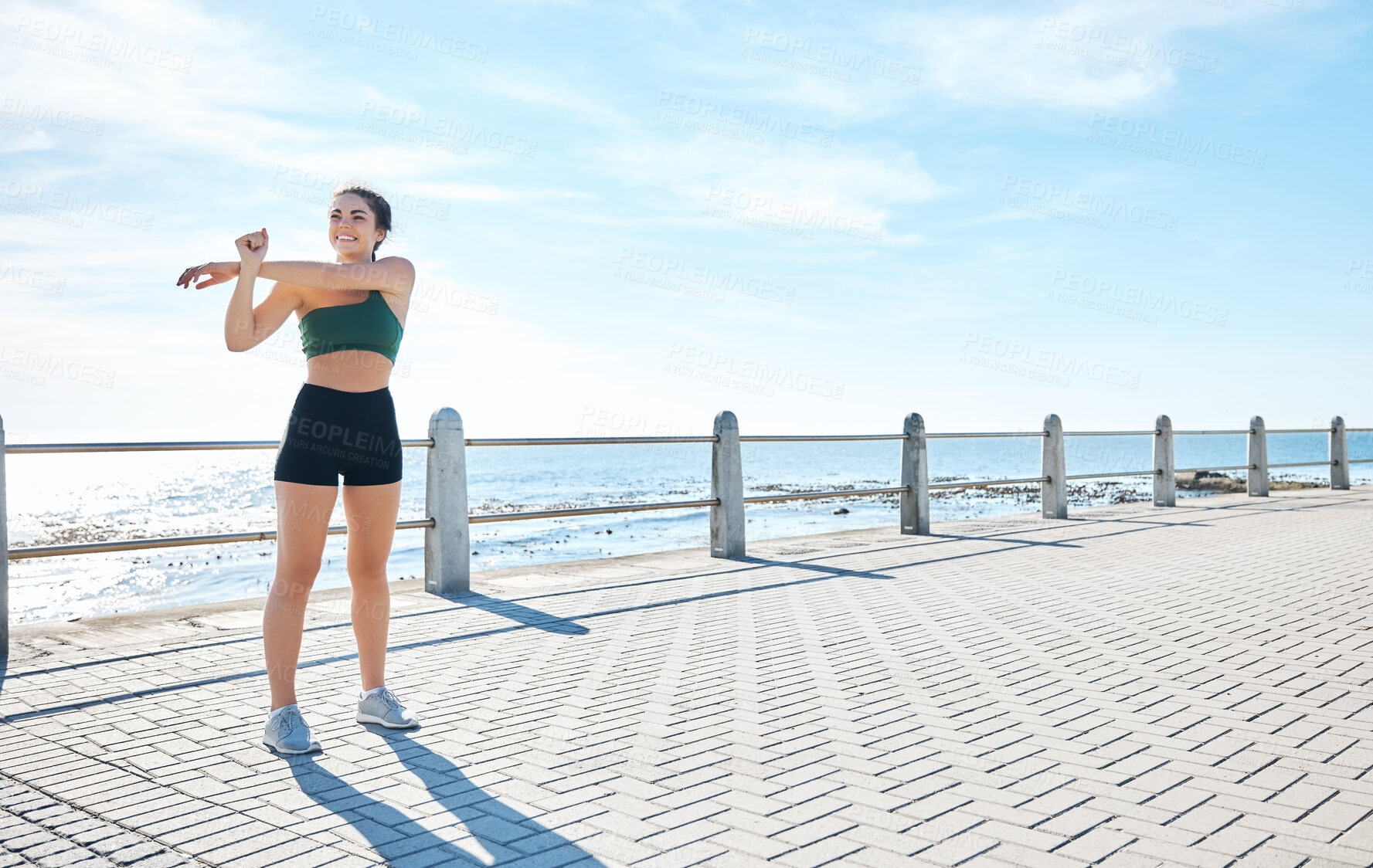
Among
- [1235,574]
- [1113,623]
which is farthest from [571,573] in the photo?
[1235,574]

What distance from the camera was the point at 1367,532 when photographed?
37.8 ft

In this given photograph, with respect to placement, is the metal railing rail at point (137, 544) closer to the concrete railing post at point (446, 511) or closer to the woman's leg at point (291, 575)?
the concrete railing post at point (446, 511)

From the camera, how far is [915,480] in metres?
11.5

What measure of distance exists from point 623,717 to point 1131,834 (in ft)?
6.44

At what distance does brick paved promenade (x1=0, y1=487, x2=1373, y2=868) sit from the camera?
2.76m

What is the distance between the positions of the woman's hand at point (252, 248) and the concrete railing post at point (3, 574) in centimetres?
304

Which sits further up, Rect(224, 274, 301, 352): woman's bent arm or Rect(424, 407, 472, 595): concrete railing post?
Rect(224, 274, 301, 352): woman's bent arm

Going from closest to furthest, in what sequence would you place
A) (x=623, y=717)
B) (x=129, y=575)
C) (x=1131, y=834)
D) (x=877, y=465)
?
(x=1131, y=834) → (x=623, y=717) → (x=129, y=575) → (x=877, y=465)

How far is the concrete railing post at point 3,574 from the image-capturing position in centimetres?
530

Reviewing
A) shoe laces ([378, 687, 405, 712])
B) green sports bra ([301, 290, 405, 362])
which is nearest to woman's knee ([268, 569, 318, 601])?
shoe laces ([378, 687, 405, 712])

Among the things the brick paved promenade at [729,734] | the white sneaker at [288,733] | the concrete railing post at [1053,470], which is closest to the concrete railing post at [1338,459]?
the concrete railing post at [1053,470]

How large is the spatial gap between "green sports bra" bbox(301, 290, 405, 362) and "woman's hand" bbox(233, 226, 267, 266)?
1.01ft

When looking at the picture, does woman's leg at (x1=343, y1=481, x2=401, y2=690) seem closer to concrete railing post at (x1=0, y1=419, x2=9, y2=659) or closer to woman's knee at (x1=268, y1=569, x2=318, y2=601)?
woman's knee at (x1=268, y1=569, x2=318, y2=601)

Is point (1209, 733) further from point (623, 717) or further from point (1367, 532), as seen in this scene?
point (1367, 532)
